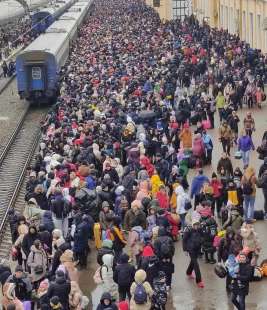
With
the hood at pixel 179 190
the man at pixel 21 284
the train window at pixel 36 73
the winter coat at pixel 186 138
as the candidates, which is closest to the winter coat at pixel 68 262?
the man at pixel 21 284

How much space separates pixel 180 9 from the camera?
72.3 m

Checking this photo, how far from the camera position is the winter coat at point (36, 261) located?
565 inches

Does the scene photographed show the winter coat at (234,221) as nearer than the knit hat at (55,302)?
No

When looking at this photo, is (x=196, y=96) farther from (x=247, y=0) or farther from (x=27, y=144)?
(x=247, y=0)

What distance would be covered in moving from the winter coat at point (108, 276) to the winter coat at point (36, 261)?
3.91 ft

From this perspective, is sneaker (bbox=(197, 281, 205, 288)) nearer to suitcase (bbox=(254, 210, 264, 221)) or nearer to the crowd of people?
the crowd of people

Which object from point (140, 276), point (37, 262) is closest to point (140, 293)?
point (140, 276)

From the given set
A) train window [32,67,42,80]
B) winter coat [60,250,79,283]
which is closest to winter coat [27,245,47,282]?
winter coat [60,250,79,283]

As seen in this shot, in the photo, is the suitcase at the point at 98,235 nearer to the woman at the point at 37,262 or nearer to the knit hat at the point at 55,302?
the woman at the point at 37,262

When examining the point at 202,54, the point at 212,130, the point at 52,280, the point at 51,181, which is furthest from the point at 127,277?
the point at 202,54

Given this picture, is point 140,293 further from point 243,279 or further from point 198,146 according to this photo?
point 198,146

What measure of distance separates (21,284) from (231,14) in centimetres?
3942

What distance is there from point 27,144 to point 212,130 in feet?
21.5

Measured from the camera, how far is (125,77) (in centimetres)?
3381
